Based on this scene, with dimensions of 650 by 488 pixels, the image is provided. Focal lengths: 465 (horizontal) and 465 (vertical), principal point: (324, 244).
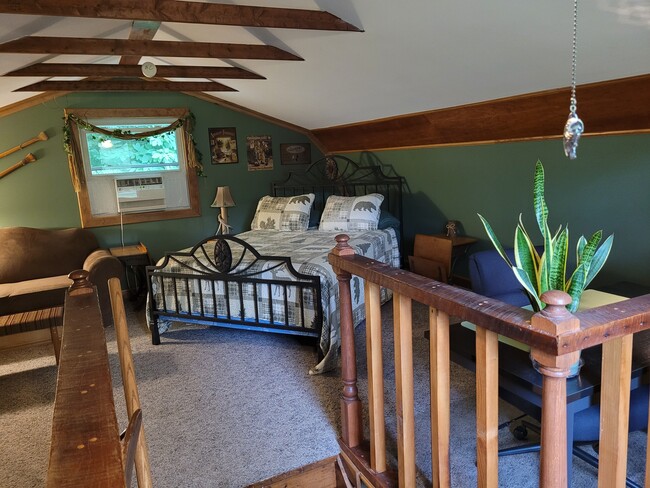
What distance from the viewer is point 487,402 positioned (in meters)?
1.26

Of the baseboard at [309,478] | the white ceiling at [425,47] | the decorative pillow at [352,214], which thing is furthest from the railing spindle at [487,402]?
the decorative pillow at [352,214]

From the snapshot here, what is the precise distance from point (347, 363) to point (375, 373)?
0.26 meters

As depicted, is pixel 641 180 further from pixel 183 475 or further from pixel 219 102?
pixel 219 102

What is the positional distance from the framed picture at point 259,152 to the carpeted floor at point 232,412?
2.66 m

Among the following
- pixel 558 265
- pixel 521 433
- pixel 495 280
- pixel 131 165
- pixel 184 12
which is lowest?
pixel 521 433

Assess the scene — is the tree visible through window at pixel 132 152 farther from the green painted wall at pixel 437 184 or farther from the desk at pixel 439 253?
the desk at pixel 439 253

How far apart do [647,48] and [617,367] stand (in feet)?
5.87

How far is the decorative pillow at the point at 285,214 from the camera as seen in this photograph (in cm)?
489

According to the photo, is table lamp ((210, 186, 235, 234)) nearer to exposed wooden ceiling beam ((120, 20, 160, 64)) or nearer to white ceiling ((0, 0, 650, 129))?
white ceiling ((0, 0, 650, 129))

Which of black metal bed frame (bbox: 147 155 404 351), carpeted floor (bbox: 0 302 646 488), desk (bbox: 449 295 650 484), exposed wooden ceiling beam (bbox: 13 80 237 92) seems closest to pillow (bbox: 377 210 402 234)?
carpeted floor (bbox: 0 302 646 488)

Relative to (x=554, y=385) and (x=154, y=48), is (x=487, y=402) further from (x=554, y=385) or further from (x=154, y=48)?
(x=154, y=48)

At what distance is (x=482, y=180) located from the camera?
400 cm

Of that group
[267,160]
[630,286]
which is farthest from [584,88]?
[267,160]

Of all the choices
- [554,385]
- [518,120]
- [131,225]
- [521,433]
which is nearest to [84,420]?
[554,385]
